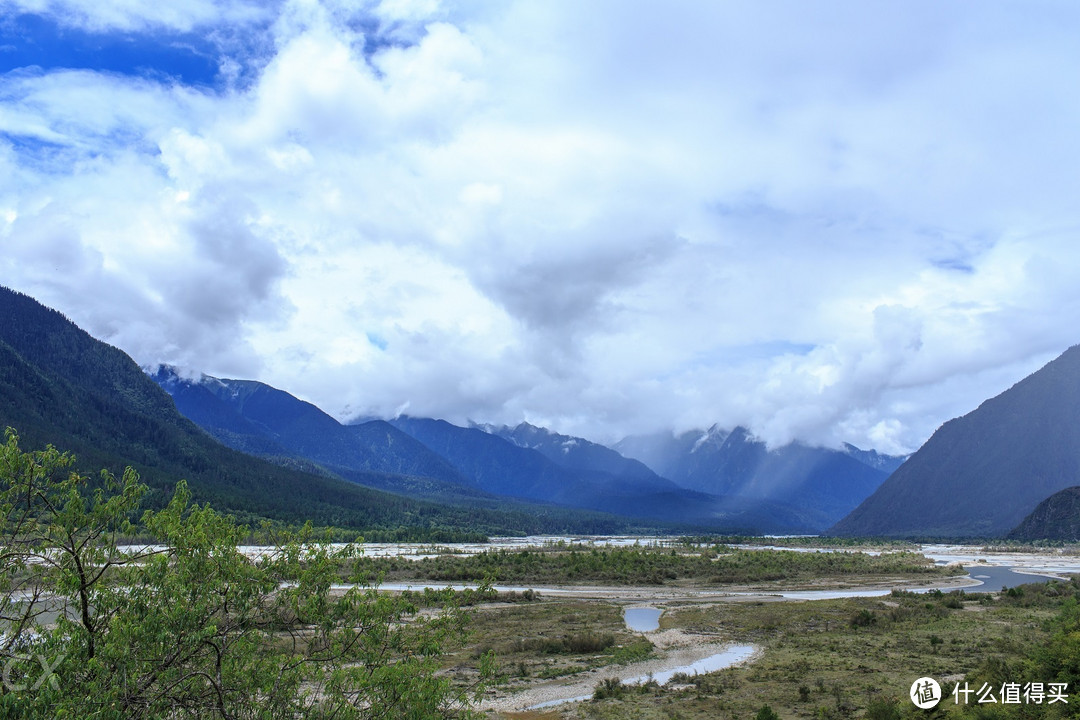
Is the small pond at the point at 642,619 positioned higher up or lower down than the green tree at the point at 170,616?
lower down

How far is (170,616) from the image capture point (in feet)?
29.0

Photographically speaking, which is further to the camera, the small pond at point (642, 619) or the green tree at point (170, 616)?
the small pond at point (642, 619)

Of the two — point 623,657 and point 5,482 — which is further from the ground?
point 5,482

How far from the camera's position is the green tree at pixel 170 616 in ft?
27.8

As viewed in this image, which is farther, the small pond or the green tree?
the small pond

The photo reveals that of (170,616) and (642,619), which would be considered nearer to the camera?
(170,616)

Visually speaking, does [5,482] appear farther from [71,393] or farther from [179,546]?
[71,393]

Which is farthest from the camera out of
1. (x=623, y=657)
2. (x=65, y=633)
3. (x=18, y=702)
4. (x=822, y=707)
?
(x=623, y=657)

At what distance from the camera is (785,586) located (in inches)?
3398

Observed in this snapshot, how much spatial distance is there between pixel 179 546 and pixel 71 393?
237m

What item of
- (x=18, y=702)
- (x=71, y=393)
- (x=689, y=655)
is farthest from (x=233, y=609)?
(x=71, y=393)

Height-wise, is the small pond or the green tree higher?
the green tree

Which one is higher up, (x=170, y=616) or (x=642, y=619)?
(x=170, y=616)

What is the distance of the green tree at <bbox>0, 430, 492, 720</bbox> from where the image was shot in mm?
8461
